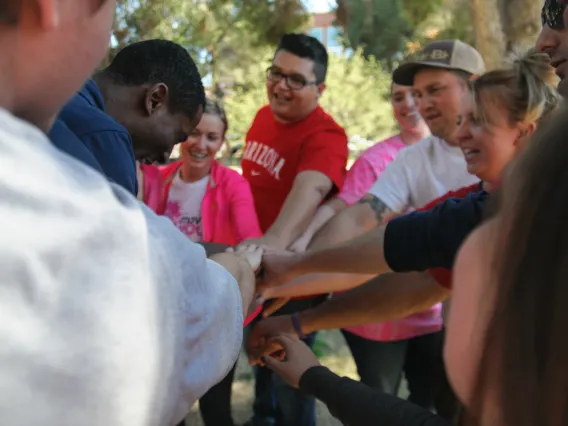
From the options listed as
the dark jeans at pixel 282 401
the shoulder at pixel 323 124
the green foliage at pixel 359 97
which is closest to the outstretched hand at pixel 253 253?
the dark jeans at pixel 282 401

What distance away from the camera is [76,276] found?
587 millimetres

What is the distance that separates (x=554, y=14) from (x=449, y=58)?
3.87 feet

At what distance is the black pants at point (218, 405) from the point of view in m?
3.43

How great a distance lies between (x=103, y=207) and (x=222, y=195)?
277 cm

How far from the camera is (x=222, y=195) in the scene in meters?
3.38

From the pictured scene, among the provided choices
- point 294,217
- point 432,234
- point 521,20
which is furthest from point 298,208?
point 521,20

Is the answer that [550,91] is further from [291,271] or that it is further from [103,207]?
[103,207]

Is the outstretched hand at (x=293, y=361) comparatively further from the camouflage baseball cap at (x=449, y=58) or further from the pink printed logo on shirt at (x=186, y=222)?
the camouflage baseball cap at (x=449, y=58)

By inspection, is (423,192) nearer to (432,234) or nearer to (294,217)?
(294,217)

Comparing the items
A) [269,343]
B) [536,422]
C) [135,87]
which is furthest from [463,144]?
[536,422]

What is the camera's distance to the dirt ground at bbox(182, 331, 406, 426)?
4.02m

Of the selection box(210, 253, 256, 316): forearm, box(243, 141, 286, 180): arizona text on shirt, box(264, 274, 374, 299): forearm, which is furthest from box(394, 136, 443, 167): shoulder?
box(210, 253, 256, 316): forearm

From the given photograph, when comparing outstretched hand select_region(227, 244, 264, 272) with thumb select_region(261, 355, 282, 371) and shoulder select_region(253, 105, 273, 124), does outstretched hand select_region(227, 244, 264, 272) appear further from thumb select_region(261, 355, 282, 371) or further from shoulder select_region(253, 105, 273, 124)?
shoulder select_region(253, 105, 273, 124)

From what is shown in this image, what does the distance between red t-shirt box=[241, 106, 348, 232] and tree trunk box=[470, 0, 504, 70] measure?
4971 mm
